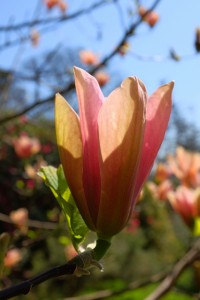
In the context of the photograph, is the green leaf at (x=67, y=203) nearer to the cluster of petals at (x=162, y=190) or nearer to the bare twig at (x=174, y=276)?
the bare twig at (x=174, y=276)

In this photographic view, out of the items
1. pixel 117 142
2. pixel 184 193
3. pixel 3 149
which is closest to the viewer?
pixel 117 142

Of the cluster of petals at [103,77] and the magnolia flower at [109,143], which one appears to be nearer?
the magnolia flower at [109,143]

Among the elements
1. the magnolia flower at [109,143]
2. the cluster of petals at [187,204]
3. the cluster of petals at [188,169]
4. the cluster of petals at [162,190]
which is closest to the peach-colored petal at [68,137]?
the magnolia flower at [109,143]

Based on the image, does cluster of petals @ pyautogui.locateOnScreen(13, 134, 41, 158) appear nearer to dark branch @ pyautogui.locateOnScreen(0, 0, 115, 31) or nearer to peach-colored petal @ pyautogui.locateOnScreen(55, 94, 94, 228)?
dark branch @ pyautogui.locateOnScreen(0, 0, 115, 31)

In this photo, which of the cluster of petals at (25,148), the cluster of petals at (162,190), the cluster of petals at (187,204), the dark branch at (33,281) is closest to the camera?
the dark branch at (33,281)

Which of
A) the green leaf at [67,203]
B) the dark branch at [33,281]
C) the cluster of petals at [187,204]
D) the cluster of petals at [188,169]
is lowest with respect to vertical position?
the cluster of petals at [188,169]

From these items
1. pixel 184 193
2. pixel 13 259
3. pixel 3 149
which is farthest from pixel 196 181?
pixel 3 149

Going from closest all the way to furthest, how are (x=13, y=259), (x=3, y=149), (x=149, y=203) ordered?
(x=13, y=259)
(x=3, y=149)
(x=149, y=203)

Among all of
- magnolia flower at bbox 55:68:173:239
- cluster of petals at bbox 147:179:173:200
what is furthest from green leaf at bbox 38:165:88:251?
cluster of petals at bbox 147:179:173:200

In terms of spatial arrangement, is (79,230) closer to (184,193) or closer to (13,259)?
(184,193)
